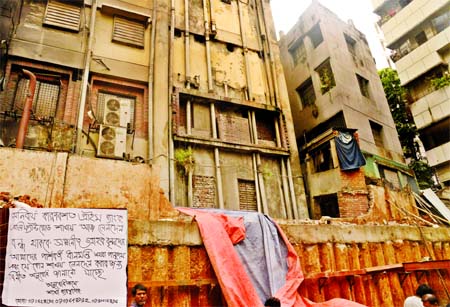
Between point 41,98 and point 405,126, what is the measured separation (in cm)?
2379

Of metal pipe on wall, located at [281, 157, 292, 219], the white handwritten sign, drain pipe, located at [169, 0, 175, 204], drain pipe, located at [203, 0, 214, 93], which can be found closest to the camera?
the white handwritten sign

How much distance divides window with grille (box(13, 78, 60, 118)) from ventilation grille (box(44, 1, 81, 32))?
7.67 feet

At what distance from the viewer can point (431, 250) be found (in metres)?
8.91

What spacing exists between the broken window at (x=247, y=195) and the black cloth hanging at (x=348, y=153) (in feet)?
13.3

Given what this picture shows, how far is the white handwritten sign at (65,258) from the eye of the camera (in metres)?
4.18

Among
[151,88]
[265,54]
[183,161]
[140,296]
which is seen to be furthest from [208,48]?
[140,296]

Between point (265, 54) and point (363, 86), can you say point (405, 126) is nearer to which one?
point (363, 86)

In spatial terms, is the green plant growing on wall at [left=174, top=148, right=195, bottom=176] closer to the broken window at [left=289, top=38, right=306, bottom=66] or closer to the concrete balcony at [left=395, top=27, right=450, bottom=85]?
the broken window at [left=289, top=38, right=306, bottom=66]

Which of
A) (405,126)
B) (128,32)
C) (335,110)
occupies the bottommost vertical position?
(335,110)

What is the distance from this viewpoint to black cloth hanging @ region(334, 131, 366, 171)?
1285 centimetres

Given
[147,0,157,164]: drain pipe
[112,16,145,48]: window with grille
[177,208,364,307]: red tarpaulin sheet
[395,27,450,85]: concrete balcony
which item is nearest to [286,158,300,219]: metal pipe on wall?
[177,208,364,307]: red tarpaulin sheet

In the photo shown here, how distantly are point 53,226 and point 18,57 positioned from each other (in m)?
7.98

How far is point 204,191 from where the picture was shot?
10.8 meters

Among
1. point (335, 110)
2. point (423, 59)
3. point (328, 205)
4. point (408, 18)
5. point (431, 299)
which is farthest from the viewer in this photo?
point (408, 18)
